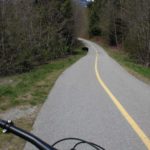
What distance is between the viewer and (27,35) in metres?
27.1

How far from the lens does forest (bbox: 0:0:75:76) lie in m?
21.7

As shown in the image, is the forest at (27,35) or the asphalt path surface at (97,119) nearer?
the asphalt path surface at (97,119)

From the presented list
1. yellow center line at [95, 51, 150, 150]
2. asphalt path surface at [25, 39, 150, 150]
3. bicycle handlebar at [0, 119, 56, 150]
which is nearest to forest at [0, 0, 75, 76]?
asphalt path surface at [25, 39, 150, 150]

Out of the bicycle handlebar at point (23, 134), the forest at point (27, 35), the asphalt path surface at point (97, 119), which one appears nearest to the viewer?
the bicycle handlebar at point (23, 134)

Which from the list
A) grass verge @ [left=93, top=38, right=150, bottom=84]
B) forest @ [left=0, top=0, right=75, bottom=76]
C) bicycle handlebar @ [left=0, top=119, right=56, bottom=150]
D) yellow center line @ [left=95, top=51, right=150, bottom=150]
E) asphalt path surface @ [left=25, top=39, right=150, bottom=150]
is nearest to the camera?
bicycle handlebar @ [left=0, top=119, right=56, bottom=150]

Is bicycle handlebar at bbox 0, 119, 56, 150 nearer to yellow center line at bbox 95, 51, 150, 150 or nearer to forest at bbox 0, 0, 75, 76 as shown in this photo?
yellow center line at bbox 95, 51, 150, 150

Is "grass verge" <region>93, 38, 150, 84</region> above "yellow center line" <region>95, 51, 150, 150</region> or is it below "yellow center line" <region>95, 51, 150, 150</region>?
below

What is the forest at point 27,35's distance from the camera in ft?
71.2

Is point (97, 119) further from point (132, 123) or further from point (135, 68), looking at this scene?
point (135, 68)

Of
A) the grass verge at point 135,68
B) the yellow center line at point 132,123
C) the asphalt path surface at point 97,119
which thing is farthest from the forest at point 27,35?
the yellow center line at point 132,123

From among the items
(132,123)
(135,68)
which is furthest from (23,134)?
(135,68)

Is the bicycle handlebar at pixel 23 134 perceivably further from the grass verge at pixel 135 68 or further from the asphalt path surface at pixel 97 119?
the grass verge at pixel 135 68

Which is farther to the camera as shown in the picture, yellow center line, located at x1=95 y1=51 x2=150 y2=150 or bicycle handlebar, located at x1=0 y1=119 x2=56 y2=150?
yellow center line, located at x1=95 y1=51 x2=150 y2=150

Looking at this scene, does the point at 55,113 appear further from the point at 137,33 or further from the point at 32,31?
the point at 137,33
